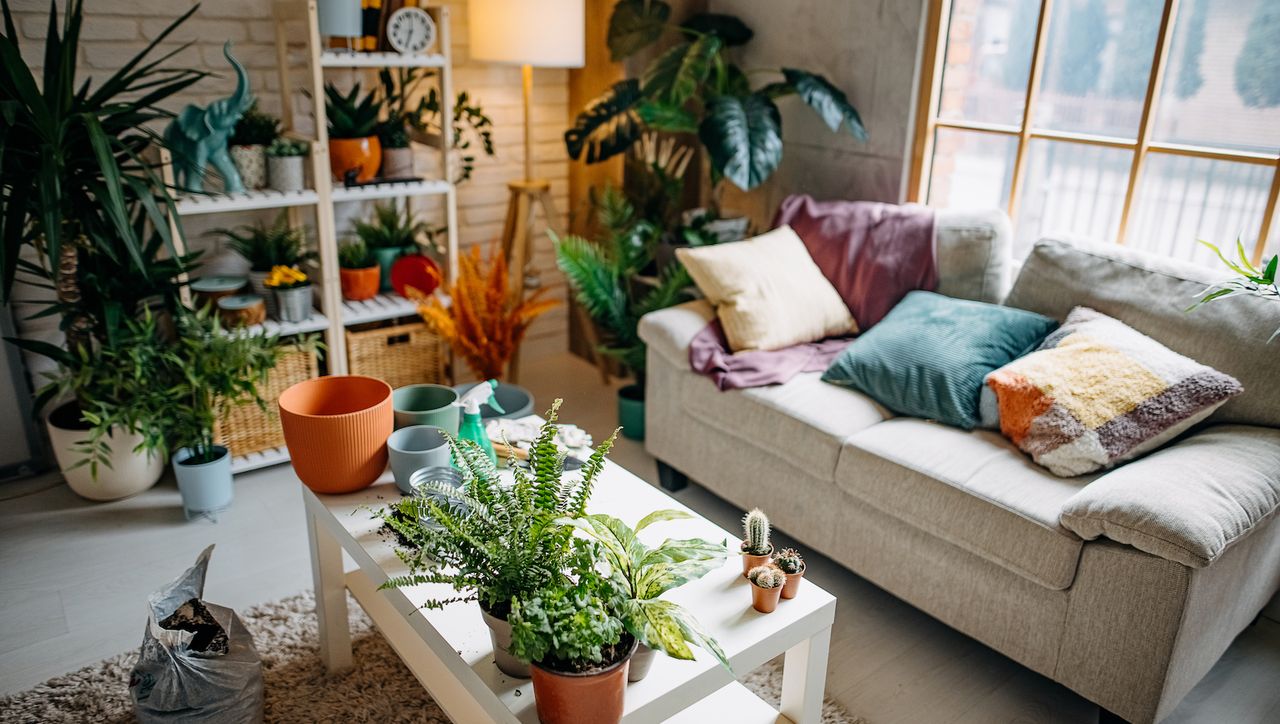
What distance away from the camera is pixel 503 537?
1.28 meters

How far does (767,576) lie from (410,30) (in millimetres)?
2147

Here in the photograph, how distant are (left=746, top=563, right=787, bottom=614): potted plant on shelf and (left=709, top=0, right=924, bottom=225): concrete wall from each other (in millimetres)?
1866

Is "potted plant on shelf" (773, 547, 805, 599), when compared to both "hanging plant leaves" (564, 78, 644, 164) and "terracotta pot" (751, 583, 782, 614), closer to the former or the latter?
"terracotta pot" (751, 583, 782, 614)

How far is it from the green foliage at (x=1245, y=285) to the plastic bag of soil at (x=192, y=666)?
216 cm

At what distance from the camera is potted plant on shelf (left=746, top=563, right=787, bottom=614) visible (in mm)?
1479

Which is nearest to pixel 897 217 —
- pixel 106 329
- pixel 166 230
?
pixel 166 230

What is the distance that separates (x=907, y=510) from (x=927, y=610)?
0.80 feet

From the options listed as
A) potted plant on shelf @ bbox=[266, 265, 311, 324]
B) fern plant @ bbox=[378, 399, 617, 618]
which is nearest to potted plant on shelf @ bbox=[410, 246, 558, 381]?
potted plant on shelf @ bbox=[266, 265, 311, 324]

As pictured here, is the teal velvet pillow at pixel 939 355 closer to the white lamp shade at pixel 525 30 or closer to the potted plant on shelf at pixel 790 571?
the potted plant on shelf at pixel 790 571

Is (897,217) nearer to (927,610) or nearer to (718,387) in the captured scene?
(718,387)

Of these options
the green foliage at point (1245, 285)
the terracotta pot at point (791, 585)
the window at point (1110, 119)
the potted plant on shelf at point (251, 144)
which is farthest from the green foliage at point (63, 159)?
the green foliage at point (1245, 285)

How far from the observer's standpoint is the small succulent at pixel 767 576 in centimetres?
148

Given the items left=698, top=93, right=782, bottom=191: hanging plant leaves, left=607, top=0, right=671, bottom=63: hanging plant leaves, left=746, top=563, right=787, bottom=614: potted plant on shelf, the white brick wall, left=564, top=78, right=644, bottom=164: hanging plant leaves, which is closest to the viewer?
left=746, top=563, right=787, bottom=614: potted plant on shelf

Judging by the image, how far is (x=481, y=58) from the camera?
123 inches
